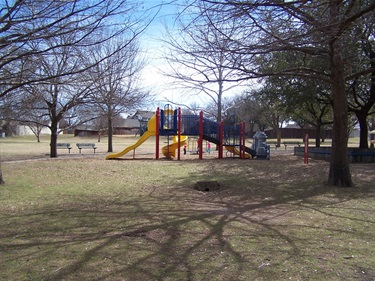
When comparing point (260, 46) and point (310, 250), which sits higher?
point (260, 46)

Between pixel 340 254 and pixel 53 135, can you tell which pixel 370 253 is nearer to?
pixel 340 254

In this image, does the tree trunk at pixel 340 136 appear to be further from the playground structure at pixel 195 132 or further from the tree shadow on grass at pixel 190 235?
the playground structure at pixel 195 132

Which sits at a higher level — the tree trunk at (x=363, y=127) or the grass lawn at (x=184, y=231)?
the tree trunk at (x=363, y=127)

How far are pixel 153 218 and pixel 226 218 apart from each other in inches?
51.9

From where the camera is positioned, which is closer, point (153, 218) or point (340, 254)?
point (340, 254)

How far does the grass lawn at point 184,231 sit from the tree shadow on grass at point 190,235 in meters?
0.01

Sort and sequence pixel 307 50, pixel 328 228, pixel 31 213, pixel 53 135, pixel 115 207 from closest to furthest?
pixel 328 228 < pixel 31 213 < pixel 115 207 < pixel 307 50 < pixel 53 135

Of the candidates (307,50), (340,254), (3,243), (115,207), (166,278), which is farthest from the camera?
(307,50)

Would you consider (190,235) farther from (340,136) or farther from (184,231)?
(340,136)

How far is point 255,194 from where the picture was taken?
372 inches

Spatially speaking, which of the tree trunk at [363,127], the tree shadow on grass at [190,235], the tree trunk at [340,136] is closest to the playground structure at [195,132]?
the tree trunk at [363,127]

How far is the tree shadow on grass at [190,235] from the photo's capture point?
420 cm

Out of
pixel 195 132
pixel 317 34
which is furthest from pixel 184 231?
pixel 195 132

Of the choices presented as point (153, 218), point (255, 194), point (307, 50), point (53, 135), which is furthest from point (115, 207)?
point (53, 135)
